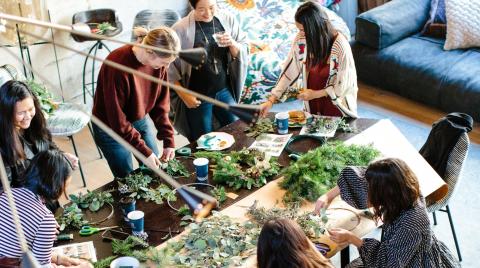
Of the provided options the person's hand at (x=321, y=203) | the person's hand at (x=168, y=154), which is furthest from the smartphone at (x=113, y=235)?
the person's hand at (x=321, y=203)

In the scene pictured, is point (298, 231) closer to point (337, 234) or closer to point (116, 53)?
point (337, 234)

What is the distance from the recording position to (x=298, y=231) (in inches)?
92.2

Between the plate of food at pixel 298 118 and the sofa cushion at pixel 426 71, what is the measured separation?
180 centimetres

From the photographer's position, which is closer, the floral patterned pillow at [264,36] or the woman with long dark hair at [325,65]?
the woman with long dark hair at [325,65]

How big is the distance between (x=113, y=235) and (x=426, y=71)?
10.8ft

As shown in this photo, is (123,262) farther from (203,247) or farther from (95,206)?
(95,206)

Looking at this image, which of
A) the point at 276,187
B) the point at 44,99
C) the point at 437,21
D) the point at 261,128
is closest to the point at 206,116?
the point at 261,128

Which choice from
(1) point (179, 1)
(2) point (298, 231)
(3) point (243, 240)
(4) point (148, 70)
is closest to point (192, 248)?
(3) point (243, 240)

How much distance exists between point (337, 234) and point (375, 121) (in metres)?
1.11

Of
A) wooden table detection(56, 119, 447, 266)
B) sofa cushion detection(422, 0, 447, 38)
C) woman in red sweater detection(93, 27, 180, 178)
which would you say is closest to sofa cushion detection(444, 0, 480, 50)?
sofa cushion detection(422, 0, 447, 38)

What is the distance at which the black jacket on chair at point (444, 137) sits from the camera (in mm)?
3275

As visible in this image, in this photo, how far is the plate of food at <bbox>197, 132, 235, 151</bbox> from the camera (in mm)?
3504

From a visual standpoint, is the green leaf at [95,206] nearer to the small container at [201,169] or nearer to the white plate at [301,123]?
the small container at [201,169]

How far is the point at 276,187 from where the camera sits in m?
3.16
